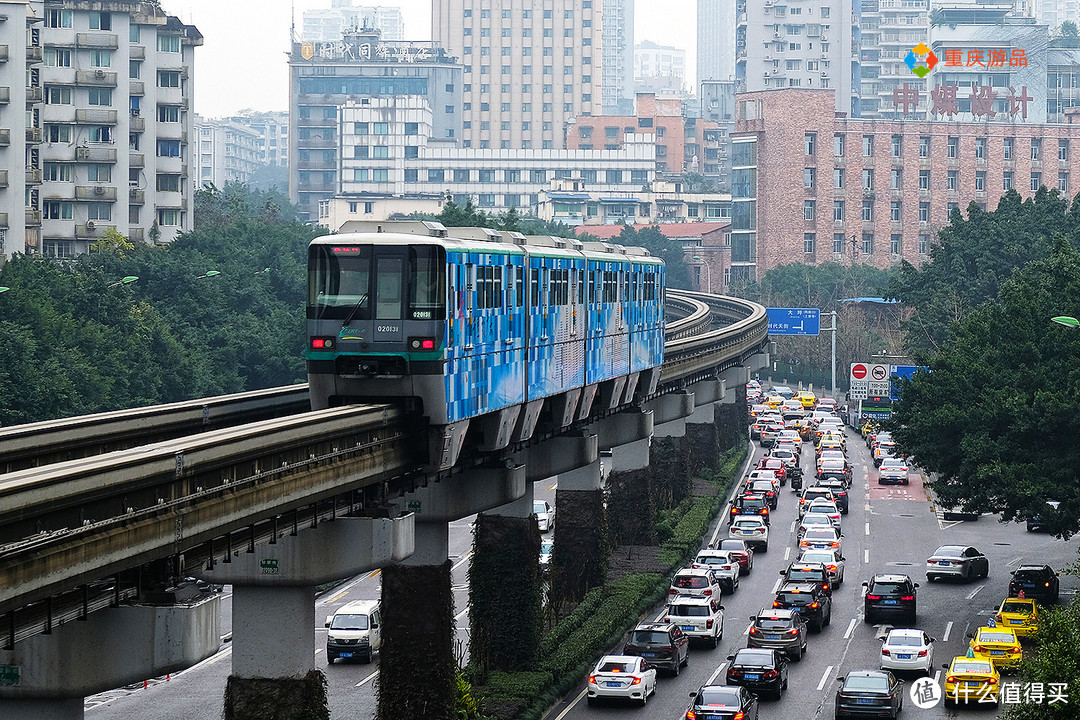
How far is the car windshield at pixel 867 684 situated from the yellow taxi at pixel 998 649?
543 cm

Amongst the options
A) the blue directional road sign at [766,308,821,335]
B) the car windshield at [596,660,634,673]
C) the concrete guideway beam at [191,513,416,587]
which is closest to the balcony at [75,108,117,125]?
the blue directional road sign at [766,308,821,335]

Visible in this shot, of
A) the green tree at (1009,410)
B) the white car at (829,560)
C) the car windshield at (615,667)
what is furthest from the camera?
the white car at (829,560)

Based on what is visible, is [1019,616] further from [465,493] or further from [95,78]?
[95,78]

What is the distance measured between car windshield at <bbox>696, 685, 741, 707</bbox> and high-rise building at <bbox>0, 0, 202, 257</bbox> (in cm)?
8419

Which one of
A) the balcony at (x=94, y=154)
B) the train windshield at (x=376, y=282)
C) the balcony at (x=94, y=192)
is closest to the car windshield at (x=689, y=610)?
the train windshield at (x=376, y=282)

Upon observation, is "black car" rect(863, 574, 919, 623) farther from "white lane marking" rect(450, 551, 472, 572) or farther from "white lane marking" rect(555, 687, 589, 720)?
"white lane marking" rect(450, 551, 472, 572)

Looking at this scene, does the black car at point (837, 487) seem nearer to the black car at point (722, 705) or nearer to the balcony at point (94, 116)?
the black car at point (722, 705)

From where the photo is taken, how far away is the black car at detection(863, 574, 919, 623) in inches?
2124

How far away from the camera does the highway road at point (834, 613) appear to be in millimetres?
44188

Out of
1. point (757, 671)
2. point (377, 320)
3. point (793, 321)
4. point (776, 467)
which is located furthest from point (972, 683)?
point (793, 321)

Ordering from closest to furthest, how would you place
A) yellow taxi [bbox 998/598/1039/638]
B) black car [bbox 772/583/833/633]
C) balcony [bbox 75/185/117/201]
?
yellow taxi [bbox 998/598/1039/638] → black car [bbox 772/583/833/633] → balcony [bbox 75/185/117/201]

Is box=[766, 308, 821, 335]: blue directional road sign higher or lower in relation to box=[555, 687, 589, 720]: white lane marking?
higher

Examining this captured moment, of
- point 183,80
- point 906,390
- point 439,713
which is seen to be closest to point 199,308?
point 183,80

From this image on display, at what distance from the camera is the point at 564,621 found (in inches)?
2055
